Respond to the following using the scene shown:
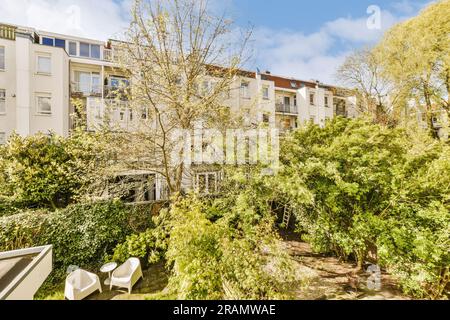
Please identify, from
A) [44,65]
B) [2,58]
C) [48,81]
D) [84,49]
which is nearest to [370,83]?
[84,49]

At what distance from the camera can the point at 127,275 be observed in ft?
20.9

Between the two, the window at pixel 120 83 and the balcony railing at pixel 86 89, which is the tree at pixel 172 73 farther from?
the balcony railing at pixel 86 89

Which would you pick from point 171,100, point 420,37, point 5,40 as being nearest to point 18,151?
point 171,100

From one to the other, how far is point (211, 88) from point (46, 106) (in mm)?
13194

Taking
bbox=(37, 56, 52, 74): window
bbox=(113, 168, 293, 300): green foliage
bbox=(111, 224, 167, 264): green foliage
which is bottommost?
bbox=(111, 224, 167, 264): green foliage

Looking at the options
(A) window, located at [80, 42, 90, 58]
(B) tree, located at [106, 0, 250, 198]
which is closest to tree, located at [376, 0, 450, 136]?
(B) tree, located at [106, 0, 250, 198]

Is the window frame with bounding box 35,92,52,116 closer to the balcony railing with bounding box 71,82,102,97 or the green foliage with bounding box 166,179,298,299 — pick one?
the balcony railing with bounding box 71,82,102,97

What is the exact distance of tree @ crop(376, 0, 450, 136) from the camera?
1255 cm

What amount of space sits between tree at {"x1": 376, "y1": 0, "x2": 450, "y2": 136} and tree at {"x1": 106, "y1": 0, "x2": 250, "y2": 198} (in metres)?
12.9

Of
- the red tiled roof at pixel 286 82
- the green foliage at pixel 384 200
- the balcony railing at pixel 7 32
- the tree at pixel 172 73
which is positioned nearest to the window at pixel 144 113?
the tree at pixel 172 73

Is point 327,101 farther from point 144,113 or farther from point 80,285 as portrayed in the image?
point 80,285

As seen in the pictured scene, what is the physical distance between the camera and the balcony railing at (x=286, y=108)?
947 inches

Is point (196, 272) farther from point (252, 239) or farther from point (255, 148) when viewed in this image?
point (255, 148)

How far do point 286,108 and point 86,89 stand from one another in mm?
19375
